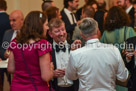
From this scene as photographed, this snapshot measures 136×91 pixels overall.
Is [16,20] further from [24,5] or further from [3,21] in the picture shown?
[24,5]

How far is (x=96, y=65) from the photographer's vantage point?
2.60 m

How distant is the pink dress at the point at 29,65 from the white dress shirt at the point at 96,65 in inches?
12.6

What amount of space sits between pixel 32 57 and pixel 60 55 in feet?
2.31

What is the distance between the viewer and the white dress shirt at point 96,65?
260 cm

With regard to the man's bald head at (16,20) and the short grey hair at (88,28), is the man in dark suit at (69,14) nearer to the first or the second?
the man's bald head at (16,20)

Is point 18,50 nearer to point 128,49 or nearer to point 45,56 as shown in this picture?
point 45,56

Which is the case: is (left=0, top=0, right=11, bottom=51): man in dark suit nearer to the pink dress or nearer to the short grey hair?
the pink dress

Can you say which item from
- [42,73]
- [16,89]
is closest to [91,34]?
[42,73]

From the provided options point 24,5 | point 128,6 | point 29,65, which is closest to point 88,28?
point 29,65

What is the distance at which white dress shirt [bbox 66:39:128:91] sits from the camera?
2.60m

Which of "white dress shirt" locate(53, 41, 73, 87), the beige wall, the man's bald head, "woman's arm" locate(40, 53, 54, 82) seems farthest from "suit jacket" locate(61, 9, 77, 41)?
"woman's arm" locate(40, 53, 54, 82)

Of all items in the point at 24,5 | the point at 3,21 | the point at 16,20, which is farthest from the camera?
the point at 24,5

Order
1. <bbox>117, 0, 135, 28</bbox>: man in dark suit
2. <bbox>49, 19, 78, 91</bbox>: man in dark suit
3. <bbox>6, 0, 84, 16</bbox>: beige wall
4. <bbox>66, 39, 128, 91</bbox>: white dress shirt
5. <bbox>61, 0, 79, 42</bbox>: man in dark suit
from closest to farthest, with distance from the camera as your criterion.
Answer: <bbox>66, 39, 128, 91</bbox>: white dress shirt → <bbox>49, 19, 78, 91</bbox>: man in dark suit → <bbox>61, 0, 79, 42</bbox>: man in dark suit → <bbox>117, 0, 135, 28</bbox>: man in dark suit → <bbox>6, 0, 84, 16</bbox>: beige wall

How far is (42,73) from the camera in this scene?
269 centimetres
